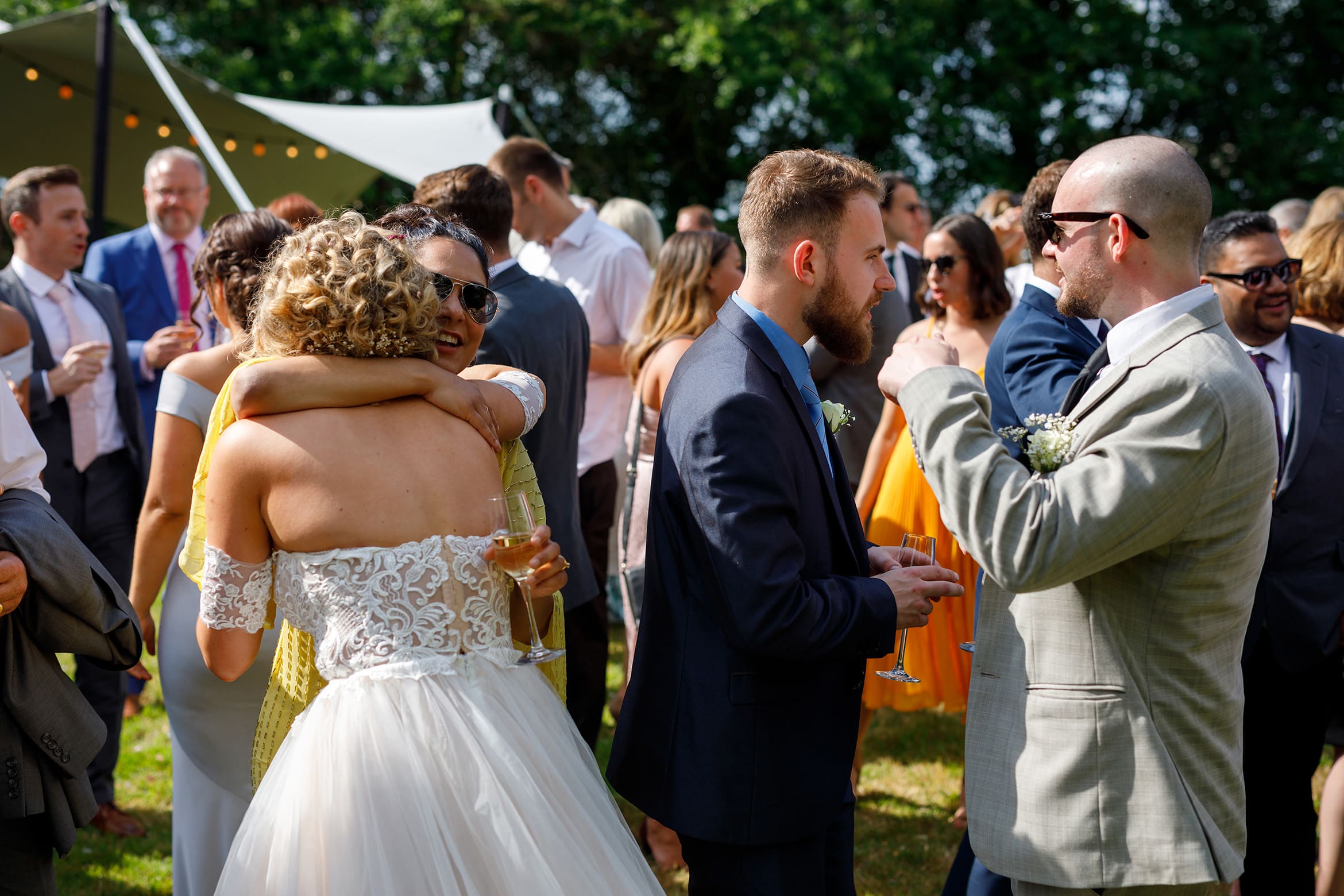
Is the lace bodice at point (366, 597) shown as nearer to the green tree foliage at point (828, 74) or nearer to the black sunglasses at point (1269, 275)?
the black sunglasses at point (1269, 275)

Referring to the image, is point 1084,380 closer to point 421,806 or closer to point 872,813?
point 421,806

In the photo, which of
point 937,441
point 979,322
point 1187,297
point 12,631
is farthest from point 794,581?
point 979,322

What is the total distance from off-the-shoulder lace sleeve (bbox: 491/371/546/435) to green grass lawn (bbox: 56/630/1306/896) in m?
2.19

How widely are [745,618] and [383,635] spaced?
2.34ft

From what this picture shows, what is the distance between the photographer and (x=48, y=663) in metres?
2.60

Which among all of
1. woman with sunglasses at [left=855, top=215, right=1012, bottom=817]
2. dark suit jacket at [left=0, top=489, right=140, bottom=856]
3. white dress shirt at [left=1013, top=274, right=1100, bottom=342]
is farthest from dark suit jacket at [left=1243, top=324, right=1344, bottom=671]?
dark suit jacket at [left=0, top=489, right=140, bottom=856]

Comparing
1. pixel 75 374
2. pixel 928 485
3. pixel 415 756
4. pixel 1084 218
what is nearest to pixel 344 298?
pixel 415 756

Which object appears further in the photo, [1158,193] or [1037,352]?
[1037,352]

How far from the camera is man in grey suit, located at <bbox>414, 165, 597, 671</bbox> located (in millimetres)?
3850

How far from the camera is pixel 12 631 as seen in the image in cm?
252

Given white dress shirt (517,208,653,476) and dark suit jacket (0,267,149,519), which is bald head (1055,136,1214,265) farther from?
dark suit jacket (0,267,149,519)

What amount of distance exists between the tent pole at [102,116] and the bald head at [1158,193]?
649 cm

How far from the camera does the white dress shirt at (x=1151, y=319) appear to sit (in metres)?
2.25

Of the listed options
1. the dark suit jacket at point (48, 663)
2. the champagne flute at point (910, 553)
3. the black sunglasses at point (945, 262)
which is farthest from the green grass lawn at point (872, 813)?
the black sunglasses at point (945, 262)
